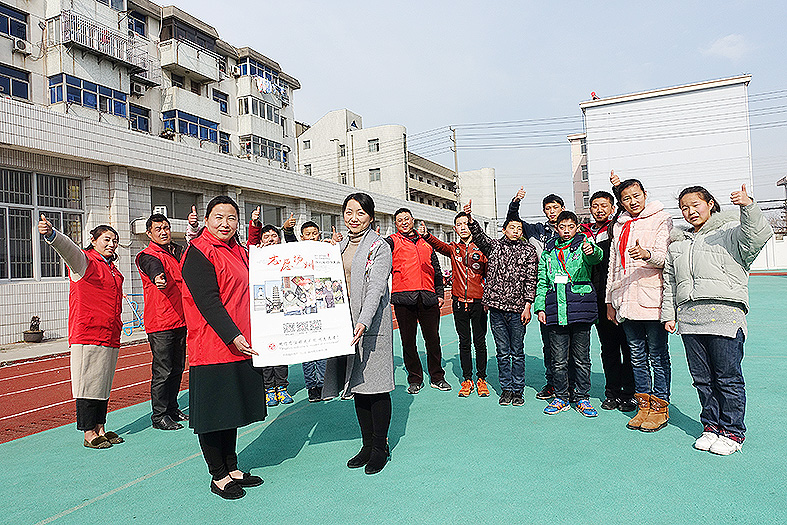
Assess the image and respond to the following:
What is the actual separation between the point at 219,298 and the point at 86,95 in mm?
18680

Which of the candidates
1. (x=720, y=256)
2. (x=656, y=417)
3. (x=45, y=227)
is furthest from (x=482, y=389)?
(x=45, y=227)

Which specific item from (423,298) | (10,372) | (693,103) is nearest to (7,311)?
(10,372)

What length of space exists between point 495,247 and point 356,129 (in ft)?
127

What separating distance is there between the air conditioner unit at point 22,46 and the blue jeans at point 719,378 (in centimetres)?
2007

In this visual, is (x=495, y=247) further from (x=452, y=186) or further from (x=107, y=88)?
(x=452, y=186)

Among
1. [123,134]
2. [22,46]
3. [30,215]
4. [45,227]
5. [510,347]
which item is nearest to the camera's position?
[45,227]

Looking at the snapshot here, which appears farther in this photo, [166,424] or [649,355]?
[166,424]

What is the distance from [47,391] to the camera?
22.2 ft

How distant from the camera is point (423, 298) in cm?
580

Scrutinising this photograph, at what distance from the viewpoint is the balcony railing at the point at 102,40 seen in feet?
55.6

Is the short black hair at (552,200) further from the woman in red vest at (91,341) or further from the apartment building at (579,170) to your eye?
the apartment building at (579,170)

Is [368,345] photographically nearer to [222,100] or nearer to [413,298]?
[413,298]

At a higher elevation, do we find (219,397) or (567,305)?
(567,305)

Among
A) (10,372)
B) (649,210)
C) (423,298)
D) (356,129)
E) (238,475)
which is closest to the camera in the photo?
(238,475)
